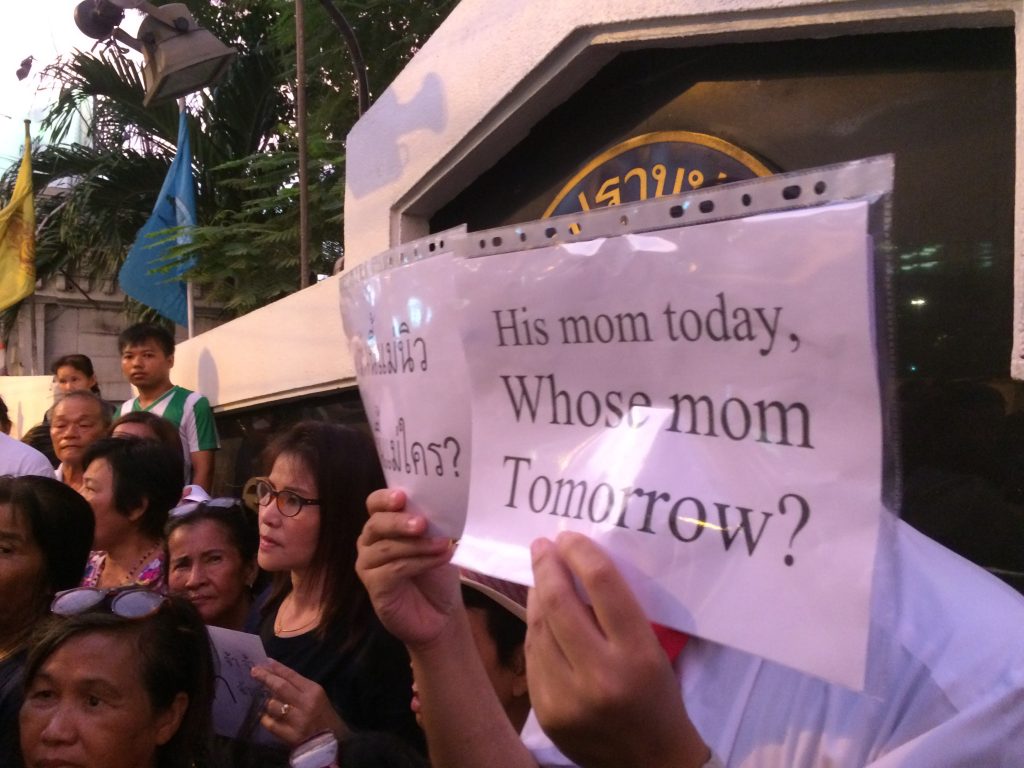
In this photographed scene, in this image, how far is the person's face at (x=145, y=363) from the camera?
442 cm

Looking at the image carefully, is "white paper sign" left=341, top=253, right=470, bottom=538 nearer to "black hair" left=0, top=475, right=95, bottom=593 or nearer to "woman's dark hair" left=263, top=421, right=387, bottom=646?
"woman's dark hair" left=263, top=421, right=387, bottom=646

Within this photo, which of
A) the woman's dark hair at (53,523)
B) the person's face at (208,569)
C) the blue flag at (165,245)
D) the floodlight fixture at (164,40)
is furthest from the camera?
the blue flag at (165,245)

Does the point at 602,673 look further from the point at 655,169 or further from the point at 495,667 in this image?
the point at 655,169

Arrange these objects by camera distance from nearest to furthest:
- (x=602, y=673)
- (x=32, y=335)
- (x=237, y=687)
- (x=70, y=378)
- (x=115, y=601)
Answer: (x=602, y=673) < (x=115, y=601) < (x=237, y=687) < (x=70, y=378) < (x=32, y=335)

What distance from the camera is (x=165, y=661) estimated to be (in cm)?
168

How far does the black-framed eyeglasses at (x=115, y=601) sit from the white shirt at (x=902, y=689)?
125 cm

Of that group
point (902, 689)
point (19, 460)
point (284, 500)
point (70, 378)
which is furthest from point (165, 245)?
point (902, 689)

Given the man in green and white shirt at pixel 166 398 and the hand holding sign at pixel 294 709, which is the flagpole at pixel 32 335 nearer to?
the man in green and white shirt at pixel 166 398

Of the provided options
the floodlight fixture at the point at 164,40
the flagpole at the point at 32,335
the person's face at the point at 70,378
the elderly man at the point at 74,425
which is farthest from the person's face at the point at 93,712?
the flagpole at the point at 32,335

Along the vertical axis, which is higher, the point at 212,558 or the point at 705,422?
the point at 705,422

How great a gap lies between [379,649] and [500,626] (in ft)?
0.97

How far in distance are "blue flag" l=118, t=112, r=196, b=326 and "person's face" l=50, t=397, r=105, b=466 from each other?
3.24 m

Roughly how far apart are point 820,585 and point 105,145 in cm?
1326

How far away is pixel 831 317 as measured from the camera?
0.70 m
